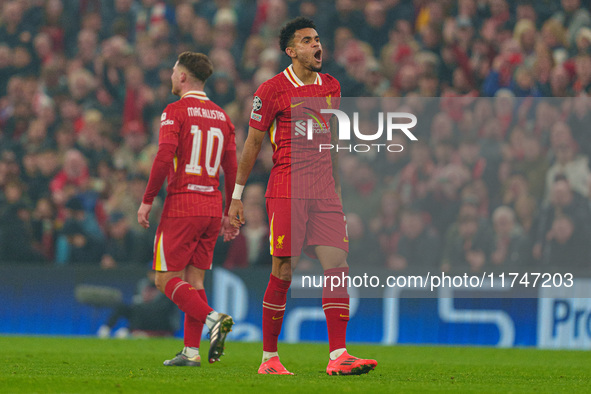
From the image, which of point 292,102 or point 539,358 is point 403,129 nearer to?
point 539,358

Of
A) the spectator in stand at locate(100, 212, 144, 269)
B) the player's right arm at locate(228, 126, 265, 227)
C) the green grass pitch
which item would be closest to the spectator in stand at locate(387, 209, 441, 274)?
the green grass pitch

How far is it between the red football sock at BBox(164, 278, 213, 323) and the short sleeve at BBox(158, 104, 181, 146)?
0.96m

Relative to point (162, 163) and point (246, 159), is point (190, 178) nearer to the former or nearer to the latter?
point (162, 163)

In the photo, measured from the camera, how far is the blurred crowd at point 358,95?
9.09m

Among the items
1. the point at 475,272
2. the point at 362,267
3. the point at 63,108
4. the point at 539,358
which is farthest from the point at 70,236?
the point at 539,358

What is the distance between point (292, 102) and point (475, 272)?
450 cm

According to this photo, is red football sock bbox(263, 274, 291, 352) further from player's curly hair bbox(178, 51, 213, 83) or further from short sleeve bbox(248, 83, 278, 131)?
player's curly hair bbox(178, 51, 213, 83)

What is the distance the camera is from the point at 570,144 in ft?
30.4

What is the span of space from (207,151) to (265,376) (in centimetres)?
180

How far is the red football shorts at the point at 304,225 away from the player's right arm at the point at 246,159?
0.21 metres

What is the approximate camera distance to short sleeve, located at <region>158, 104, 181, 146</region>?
19.7ft

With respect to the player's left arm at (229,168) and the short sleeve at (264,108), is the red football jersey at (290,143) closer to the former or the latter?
the short sleeve at (264,108)

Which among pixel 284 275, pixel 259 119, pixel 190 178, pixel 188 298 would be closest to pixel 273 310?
pixel 284 275

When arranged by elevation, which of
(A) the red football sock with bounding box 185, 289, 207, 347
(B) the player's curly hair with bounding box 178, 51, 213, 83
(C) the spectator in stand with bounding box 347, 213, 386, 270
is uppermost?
(B) the player's curly hair with bounding box 178, 51, 213, 83
